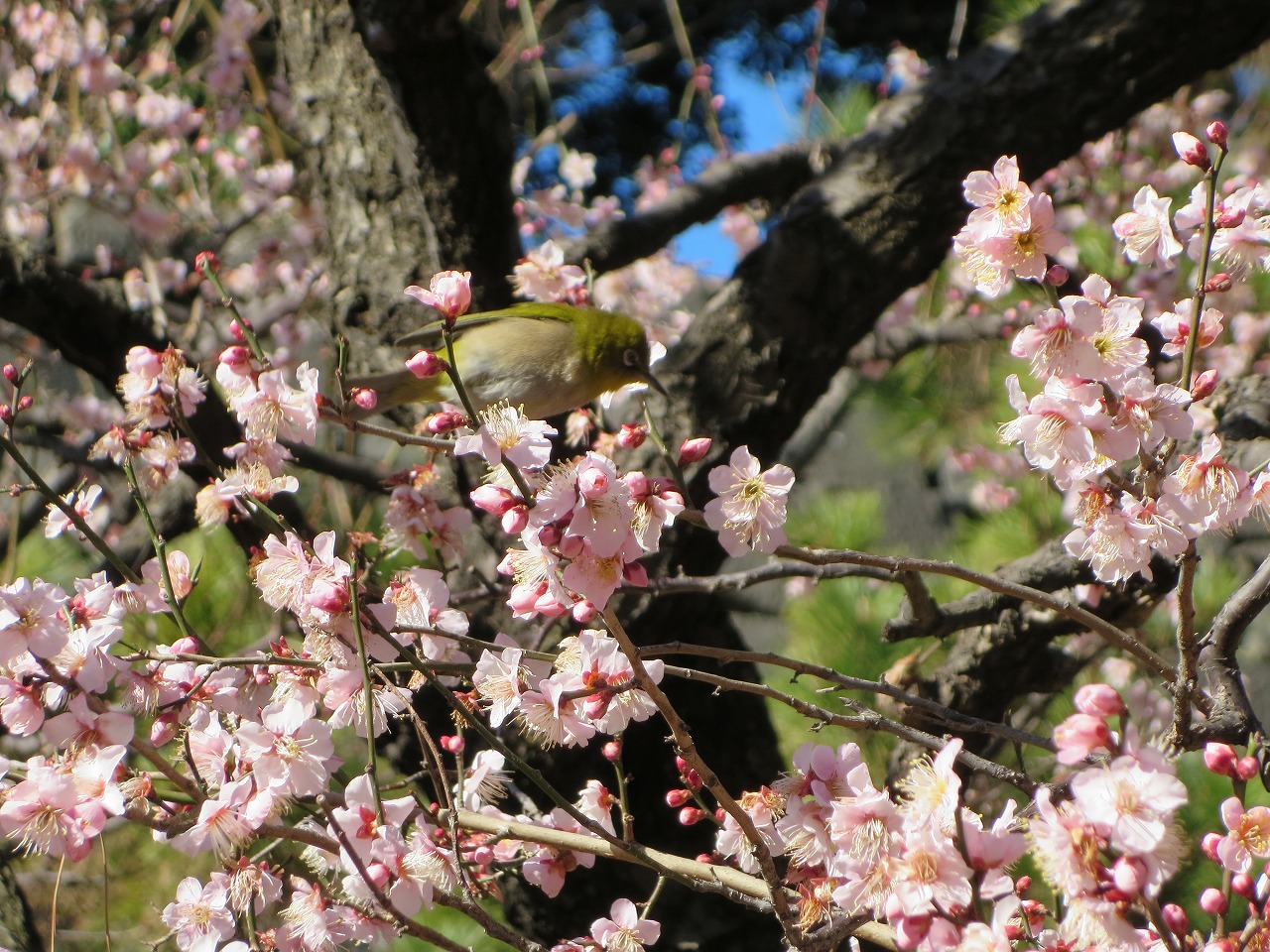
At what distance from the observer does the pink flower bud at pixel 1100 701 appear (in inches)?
32.2

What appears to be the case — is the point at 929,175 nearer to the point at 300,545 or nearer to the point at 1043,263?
the point at 1043,263

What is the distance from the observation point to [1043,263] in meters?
1.10

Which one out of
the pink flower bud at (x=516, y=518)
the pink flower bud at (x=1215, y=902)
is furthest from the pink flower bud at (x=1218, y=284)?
the pink flower bud at (x=516, y=518)

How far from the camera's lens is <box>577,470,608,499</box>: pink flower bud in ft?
3.01

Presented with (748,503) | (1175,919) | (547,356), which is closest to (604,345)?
(547,356)

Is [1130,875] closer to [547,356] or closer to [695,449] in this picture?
[695,449]

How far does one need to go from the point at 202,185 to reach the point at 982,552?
313 cm

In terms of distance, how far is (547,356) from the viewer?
239 centimetres

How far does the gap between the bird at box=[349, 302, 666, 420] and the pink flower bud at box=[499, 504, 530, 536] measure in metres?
1.24

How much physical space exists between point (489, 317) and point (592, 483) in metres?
1.31

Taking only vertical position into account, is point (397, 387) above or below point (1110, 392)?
above

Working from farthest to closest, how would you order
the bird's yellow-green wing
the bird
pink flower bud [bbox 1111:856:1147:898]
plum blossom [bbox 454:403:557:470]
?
the bird
the bird's yellow-green wing
plum blossom [bbox 454:403:557:470]
pink flower bud [bbox 1111:856:1147:898]

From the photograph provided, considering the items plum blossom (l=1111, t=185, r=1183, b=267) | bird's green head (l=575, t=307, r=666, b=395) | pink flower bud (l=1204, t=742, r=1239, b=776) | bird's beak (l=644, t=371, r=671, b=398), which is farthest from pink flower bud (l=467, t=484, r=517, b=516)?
bird's green head (l=575, t=307, r=666, b=395)

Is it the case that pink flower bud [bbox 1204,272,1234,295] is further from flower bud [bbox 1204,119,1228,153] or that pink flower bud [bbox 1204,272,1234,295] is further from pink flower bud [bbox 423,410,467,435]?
pink flower bud [bbox 423,410,467,435]
